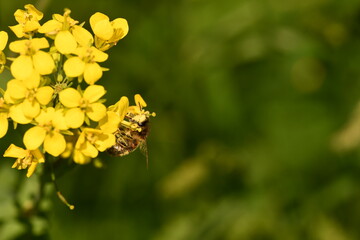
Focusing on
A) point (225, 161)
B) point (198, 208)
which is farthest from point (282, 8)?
point (198, 208)

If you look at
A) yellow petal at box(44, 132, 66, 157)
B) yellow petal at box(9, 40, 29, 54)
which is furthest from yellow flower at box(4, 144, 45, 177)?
yellow petal at box(9, 40, 29, 54)

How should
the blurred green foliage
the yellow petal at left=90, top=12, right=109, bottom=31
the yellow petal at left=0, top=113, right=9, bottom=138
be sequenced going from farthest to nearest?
the blurred green foliage
the yellow petal at left=90, top=12, right=109, bottom=31
the yellow petal at left=0, top=113, right=9, bottom=138

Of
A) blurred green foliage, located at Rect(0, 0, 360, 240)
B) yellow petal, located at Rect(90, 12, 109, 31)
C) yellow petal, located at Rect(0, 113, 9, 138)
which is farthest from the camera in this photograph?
blurred green foliage, located at Rect(0, 0, 360, 240)

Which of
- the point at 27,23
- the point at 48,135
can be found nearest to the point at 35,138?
the point at 48,135

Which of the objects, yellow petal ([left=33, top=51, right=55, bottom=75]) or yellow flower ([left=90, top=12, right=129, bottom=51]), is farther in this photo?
yellow flower ([left=90, top=12, right=129, bottom=51])

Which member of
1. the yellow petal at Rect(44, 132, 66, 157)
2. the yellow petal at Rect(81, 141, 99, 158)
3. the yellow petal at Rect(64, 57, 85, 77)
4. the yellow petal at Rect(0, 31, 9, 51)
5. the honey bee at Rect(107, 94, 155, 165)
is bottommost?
the yellow petal at Rect(81, 141, 99, 158)

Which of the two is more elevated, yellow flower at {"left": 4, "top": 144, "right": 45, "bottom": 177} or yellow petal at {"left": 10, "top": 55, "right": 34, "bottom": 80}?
yellow petal at {"left": 10, "top": 55, "right": 34, "bottom": 80}

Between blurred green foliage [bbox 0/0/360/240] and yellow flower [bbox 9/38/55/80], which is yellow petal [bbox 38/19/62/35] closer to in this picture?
yellow flower [bbox 9/38/55/80]
